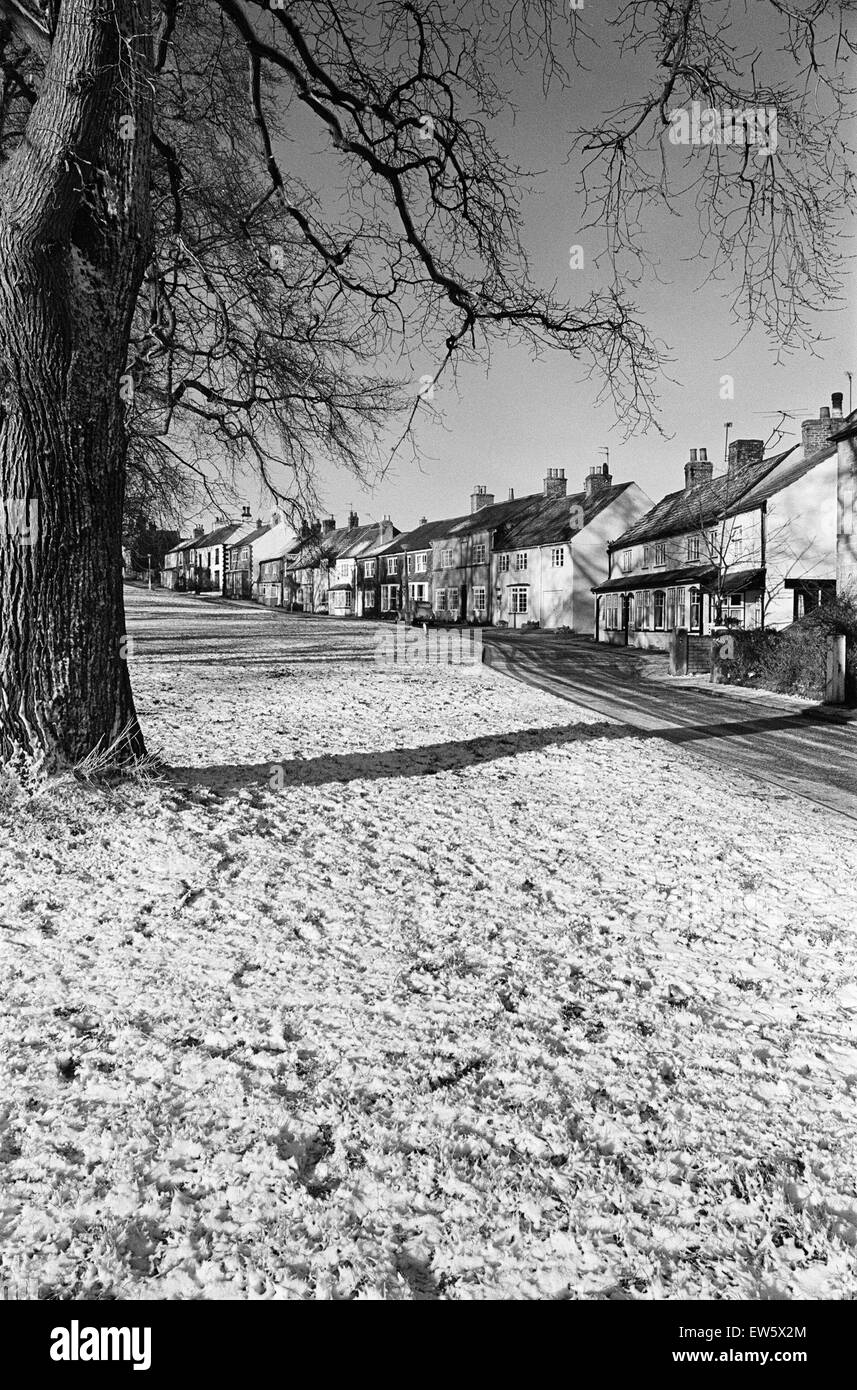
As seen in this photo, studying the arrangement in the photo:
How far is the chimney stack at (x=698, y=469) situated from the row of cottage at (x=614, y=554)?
0.34ft

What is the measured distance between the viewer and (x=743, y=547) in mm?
34344

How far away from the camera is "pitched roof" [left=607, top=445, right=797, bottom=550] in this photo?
36000 mm

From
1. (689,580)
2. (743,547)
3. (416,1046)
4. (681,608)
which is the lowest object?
(416,1046)

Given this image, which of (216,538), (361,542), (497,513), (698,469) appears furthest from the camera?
(216,538)

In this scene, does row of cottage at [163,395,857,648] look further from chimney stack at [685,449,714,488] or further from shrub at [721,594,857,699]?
shrub at [721,594,857,699]

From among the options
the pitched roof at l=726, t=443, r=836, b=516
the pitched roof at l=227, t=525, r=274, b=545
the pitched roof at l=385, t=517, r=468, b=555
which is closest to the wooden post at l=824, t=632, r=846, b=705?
the pitched roof at l=726, t=443, r=836, b=516

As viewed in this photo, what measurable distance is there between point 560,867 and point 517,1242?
3.08 meters

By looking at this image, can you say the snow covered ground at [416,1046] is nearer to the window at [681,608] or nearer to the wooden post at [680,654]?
the wooden post at [680,654]

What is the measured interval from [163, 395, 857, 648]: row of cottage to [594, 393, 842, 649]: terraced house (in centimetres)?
7

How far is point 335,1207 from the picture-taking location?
2.29 metres

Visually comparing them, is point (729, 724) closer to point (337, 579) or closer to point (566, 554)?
point (566, 554)

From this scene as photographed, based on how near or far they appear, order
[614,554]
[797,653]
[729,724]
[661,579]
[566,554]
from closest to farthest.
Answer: [729,724]
[797,653]
[661,579]
[614,554]
[566,554]

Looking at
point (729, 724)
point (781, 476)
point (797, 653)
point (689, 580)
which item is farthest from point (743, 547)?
point (729, 724)

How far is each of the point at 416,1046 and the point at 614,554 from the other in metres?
46.4
